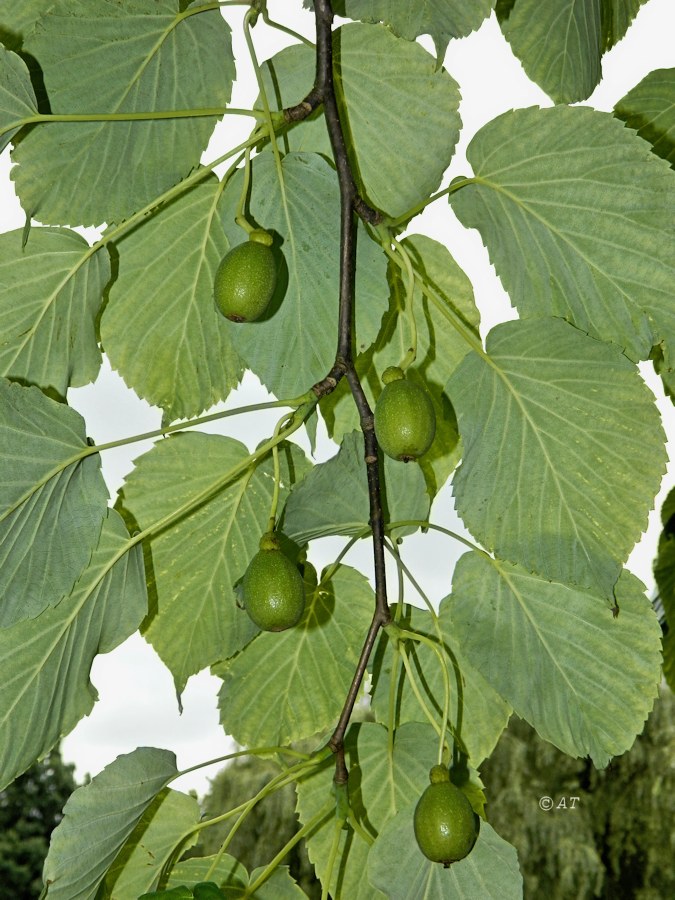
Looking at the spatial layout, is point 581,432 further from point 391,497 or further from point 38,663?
point 38,663

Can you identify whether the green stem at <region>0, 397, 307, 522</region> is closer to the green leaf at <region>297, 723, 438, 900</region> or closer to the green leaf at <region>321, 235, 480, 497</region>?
the green leaf at <region>321, 235, 480, 497</region>

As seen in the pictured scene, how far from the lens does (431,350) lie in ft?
2.42

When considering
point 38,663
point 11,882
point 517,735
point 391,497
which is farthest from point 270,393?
point 11,882

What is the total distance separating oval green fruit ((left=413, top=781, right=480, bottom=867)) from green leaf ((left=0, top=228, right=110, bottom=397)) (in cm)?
35

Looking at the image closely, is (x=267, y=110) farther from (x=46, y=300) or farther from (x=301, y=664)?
(x=301, y=664)

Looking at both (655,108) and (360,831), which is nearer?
(360,831)

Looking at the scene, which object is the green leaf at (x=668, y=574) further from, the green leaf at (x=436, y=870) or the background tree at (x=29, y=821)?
the background tree at (x=29, y=821)

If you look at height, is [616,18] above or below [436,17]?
above

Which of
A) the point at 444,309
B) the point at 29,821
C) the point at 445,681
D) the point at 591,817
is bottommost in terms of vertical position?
the point at 445,681

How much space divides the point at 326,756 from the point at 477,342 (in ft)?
0.92

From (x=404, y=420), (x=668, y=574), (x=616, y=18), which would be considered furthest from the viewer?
(x=668, y=574)

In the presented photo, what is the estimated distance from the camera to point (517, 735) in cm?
741

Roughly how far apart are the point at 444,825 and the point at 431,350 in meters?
0.33
